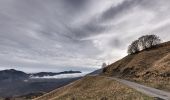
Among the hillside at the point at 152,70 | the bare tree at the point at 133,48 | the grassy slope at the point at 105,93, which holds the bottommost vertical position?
the grassy slope at the point at 105,93

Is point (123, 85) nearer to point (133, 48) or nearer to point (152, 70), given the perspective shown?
point (152, 70)

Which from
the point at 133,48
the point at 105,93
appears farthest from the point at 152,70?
the point at 133,48

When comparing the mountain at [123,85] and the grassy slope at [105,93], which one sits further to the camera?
the mountain at [123,85]

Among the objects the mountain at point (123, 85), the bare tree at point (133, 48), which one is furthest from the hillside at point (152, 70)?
the bare tree at point (133, 48)

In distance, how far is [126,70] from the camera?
378ft

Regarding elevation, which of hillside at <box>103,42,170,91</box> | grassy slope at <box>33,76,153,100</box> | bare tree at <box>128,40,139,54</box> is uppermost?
bare tree at <box>128,40,139,54</box>

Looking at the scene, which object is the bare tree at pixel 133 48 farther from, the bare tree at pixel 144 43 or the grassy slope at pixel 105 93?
the grassy slope at pixel 105 93

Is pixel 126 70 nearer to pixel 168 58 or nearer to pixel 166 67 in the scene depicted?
pixel 168 58

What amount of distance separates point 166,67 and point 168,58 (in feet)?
44.9

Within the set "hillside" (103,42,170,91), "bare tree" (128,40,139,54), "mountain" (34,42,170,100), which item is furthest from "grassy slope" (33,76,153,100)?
"bare tree" (128,40,139,54)

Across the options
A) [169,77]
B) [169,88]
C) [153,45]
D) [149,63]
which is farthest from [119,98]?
[153,45]

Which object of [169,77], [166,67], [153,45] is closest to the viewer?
[169,77]

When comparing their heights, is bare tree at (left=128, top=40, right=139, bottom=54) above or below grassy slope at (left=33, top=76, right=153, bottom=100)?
above

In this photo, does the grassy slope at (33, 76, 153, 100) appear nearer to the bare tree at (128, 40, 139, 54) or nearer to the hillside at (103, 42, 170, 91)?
the hillside at (103, 42, 170, 91)
